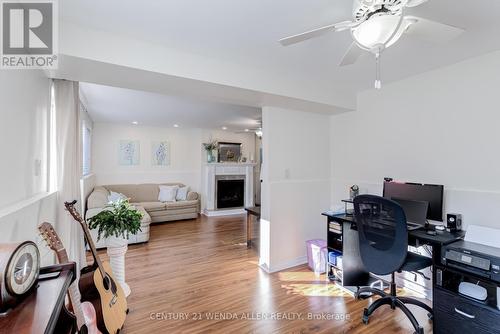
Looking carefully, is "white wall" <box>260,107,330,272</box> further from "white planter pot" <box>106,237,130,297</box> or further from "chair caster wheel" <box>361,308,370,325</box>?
"white planter pot" <box>106,237,130,297</box>

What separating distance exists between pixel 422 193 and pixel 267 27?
208 cm

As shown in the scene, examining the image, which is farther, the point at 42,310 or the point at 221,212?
the point at 221,212

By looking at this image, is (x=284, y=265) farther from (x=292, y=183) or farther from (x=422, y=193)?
(x=422, y=193)

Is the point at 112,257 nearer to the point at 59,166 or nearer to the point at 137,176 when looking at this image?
the point at 59,166

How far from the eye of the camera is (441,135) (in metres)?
2.42

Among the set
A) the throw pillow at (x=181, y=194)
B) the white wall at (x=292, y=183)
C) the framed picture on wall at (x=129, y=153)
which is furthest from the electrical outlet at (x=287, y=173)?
the framed picture on wall at (x=129, y=153)

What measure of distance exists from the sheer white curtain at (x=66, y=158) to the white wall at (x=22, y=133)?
0.12 metres

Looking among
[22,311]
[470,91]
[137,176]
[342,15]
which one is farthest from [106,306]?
[137,176]

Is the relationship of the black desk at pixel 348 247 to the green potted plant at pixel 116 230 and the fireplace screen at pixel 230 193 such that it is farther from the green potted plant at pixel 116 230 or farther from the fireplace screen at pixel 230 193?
the fireplace screen at pixel 230 193

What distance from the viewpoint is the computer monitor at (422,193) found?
2225 mm

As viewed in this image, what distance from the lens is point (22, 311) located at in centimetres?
81

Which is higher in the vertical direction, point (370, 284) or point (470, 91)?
point (470, 91)

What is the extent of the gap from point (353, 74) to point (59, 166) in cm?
303

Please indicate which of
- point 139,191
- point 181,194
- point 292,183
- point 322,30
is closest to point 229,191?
point 181,194
